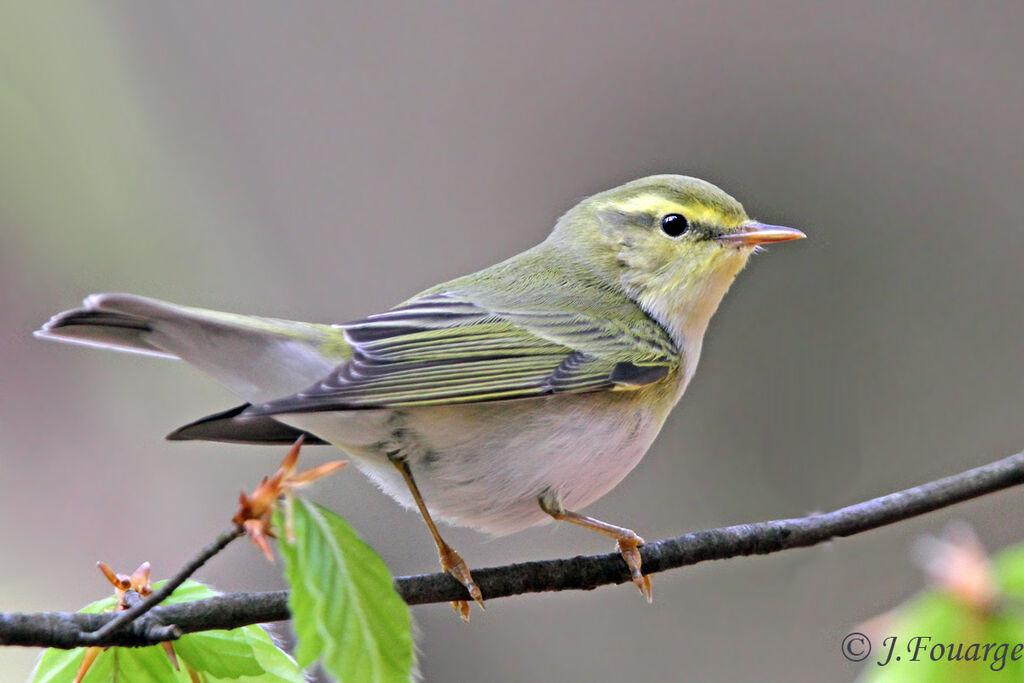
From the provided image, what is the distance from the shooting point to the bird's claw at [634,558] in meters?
2.40

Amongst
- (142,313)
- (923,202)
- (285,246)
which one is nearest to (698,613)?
(923,202)

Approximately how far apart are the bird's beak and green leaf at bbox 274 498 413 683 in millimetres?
1931

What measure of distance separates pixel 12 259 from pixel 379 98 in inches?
103

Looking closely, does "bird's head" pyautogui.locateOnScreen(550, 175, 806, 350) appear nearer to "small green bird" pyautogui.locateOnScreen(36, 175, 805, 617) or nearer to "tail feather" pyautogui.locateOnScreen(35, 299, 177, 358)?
"small green bird" pyautogui.locateOnScreen(36, 175, 805, 617)

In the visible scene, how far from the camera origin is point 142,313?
6.80 ft

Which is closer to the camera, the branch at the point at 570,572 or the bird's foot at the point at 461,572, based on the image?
the branch at the point at 570,572

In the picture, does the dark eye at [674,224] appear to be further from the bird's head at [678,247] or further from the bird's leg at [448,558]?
the bird's leg at [448,558]

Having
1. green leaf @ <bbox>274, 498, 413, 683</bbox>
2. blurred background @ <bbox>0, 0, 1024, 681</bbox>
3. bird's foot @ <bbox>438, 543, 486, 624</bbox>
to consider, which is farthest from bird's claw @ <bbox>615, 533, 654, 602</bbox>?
blurred background @ <bbox>0, 0, 1024, 681</bbox>

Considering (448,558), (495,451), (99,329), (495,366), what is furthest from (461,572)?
(99,329)

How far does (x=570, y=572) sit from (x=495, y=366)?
2.13ft

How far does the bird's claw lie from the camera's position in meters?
2.40

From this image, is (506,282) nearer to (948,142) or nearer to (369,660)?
(369,660)

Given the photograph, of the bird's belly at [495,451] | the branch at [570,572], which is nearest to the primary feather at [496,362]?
the bird's belly at [495,451]

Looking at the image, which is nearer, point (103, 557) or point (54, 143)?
point (54, 143)
